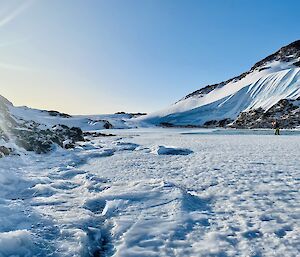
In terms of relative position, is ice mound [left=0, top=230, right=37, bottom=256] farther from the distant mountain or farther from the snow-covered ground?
the distant mountain

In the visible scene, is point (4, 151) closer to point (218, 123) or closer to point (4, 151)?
point (4, 151)

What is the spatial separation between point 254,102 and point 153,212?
103558mm

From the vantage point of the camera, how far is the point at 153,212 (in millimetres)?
8586

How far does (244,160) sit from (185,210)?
930 cm

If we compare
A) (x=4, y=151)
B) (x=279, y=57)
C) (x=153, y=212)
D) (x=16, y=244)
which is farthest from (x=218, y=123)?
(x=16, y=244)

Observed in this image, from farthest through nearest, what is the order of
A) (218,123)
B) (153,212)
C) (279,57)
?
1. (279,57)
2. (218,123)
3. (153,212)

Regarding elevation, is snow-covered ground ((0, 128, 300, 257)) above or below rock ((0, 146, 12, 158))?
below

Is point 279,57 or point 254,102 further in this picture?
point 279,57

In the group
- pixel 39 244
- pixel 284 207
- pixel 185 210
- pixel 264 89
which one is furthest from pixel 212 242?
pixel 264 89

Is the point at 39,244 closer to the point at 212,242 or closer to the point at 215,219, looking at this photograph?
the point at 212,242

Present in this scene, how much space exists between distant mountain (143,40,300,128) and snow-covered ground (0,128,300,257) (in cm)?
6697

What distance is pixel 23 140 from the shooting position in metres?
22.6

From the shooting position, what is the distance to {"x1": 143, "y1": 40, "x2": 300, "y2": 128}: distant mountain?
84062 millimetres

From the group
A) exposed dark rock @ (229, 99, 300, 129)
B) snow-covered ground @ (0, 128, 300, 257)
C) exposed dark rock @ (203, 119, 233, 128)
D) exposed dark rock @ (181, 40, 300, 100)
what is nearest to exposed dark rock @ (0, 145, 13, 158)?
snow-covered ground @ (0, 128, 300, 257)
